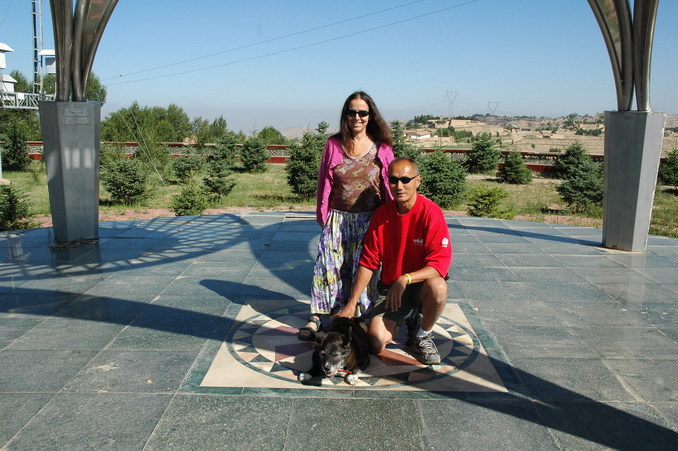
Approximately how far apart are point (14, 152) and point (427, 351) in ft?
106

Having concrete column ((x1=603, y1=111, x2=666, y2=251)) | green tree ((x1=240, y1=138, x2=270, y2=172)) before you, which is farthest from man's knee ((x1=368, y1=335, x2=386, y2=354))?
green tree ((x1=240, y1=138, x2=270, y2=172))

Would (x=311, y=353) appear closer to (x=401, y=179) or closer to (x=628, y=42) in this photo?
(x=401, y=179)

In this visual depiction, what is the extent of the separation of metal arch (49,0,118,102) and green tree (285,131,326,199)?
13.5 metres

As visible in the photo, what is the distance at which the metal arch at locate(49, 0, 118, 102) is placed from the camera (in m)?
6.62

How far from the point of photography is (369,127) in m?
3.97

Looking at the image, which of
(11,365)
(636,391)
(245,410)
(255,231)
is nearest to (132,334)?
(11,365)

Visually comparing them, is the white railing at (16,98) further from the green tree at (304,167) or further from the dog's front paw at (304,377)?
the dog's front paw at (304,377)

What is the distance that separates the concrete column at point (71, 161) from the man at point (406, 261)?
4695 millimetres

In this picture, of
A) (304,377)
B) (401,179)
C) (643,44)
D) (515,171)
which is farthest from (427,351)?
(515,171)

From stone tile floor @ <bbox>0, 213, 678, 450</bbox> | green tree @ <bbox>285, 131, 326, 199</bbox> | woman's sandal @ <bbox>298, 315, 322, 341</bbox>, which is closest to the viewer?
stone tile floor @ <bbox>0, 213, 678, 450</bbox>

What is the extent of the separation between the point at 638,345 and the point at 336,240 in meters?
2.38

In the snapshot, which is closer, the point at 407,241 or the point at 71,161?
the point at 407,241

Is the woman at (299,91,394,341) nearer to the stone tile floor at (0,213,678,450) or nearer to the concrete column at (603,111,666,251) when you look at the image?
the stone tile floor at (0,213,678,450)

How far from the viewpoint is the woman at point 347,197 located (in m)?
3.94
